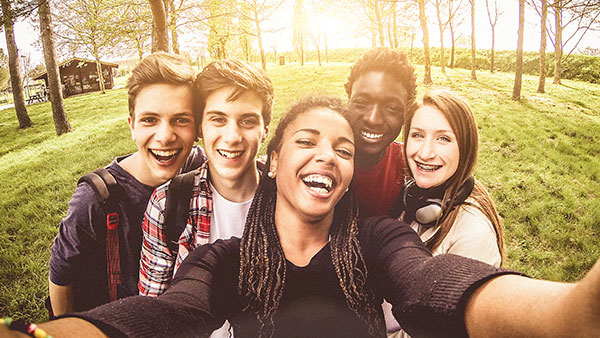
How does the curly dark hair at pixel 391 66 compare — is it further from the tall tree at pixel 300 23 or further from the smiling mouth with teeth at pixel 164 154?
the tall tree at pixel 300 23

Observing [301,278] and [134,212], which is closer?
[301,278]

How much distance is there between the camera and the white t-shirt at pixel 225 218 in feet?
6.74

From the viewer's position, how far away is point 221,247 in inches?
69.1

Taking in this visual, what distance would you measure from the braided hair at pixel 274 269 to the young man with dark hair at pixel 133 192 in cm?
83

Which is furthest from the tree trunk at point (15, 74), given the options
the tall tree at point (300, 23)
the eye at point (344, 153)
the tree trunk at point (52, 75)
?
the eye at point (344, 153)

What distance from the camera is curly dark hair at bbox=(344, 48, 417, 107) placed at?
250 centimetres

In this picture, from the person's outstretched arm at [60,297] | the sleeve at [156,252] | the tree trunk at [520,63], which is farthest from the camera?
the tree trunk at [520,63]

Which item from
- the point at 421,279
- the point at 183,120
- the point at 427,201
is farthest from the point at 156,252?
the point at 427,201

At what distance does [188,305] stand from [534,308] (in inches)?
54.6

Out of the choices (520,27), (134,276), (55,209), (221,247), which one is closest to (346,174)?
(221,247)

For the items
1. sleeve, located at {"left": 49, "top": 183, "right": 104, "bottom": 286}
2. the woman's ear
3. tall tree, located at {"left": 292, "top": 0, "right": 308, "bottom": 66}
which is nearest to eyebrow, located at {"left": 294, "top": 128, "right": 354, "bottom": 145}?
the woman's ear

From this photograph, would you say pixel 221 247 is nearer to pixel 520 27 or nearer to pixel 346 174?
pixel 346 174

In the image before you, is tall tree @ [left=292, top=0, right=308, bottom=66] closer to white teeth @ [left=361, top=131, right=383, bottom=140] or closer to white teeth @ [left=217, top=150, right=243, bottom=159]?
white teeth @ [left=361, top=131, right=383, bottom=140]

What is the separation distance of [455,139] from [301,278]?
145cm
